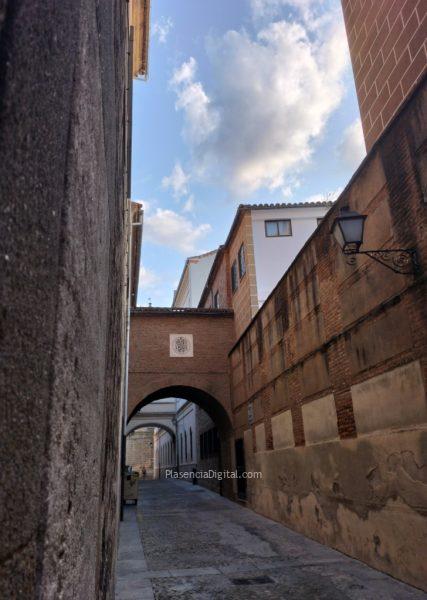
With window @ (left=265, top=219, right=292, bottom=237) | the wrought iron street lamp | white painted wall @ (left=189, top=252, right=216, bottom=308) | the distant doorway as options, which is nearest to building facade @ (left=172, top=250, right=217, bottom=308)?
white painted wall @ (left=189, top=252, right=216, bottom=308)

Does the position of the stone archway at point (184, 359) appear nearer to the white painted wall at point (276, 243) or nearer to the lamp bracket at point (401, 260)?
the white painted wall at point (276, 243)

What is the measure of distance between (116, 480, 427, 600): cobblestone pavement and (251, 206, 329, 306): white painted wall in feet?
24.8

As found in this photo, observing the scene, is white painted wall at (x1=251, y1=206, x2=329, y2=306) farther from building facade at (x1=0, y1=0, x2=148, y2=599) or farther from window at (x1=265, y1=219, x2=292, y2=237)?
building facade at (x1=0, y1=0, x2=148, y2=599)

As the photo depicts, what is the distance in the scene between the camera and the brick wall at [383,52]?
5.95 meters

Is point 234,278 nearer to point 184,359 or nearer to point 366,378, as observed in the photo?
point 184,359

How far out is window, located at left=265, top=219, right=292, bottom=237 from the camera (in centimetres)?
1627

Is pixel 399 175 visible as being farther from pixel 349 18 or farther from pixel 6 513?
pixel 6 513

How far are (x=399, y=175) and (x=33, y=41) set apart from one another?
541 centimetres

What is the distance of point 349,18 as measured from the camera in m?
8.09

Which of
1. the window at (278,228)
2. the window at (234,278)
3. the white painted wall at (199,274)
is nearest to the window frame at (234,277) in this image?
the window at (234,278)

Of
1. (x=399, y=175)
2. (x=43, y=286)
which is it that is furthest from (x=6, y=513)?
(x=399, y=175)

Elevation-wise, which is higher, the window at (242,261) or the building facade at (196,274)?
the building facade at (196,274)

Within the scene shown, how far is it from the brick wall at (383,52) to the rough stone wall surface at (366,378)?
1237 mm

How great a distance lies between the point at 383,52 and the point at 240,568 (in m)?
7.46
